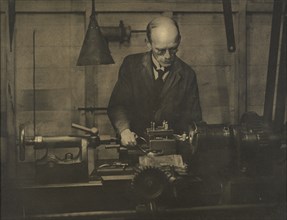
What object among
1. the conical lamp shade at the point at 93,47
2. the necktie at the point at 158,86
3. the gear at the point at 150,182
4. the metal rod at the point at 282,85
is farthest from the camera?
the metal rod at the point at 282,85

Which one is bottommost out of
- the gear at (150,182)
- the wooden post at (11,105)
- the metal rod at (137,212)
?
the metal rod at (137,212)

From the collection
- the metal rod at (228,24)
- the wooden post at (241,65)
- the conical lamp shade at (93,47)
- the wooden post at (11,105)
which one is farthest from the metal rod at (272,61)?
the wooden post at (11,105)

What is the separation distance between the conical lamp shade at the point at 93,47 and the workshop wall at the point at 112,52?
0.04 m

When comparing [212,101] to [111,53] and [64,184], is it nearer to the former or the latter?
[111,53]

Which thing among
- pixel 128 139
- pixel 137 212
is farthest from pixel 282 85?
pixel 137 212

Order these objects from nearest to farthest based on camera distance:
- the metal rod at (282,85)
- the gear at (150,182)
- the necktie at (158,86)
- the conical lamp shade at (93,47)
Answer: the gear at (150,182)
the conical lamp shade at (93,47)
the necktie at (158,86)
the metal rod at (282,85)

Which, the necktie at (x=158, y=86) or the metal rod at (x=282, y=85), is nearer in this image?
the necktie at (x=158, y=86)

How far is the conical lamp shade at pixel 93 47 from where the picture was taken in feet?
8.73

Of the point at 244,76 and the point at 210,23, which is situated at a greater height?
the point at 210,23

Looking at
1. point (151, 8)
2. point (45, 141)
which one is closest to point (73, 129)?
point (45, 141)

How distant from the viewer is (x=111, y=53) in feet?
8.94

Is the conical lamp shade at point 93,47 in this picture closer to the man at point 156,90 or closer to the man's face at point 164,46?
the man at point 156,90

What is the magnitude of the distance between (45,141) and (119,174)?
1.40 feet

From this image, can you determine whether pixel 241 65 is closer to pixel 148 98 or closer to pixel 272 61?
pixel 272 61
